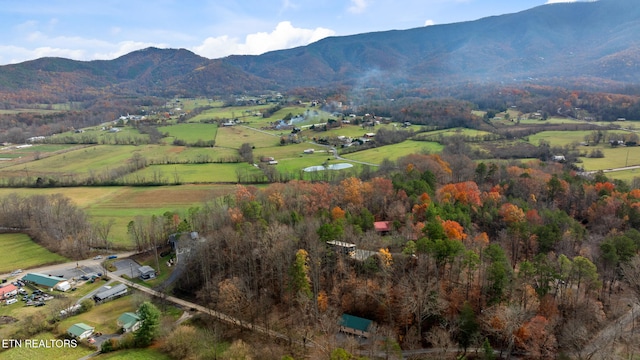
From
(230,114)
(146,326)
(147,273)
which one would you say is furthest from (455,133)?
(230,114)

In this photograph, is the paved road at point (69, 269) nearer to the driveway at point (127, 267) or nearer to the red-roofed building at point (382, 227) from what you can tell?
the driveway at point (127, 267)

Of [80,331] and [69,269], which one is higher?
[69,269]

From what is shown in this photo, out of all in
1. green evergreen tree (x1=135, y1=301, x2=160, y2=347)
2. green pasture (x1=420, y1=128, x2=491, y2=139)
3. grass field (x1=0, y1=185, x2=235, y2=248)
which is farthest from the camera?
green pasture (x1=420, y1=128, x2=491, y2=139)

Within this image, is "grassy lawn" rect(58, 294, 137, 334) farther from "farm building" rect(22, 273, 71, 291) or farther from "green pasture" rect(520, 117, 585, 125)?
"green pasture" rect(520, 117, 585, 125)

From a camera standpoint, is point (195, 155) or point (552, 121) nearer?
point (195, 155)

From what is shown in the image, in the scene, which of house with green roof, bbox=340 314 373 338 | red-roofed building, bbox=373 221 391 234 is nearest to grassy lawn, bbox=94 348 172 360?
house with green roof, bbox=340 314 373 338

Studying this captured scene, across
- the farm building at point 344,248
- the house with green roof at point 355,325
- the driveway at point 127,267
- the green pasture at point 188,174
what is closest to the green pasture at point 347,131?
the green pasture at point 188,174
